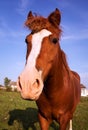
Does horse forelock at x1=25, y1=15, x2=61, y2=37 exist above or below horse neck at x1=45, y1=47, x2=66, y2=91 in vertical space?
above

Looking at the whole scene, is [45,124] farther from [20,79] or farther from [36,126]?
[36,126]

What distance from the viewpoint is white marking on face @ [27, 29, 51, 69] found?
3993 mm

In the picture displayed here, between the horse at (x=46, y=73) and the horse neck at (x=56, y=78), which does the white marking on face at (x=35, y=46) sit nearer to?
the horse at (x=46, y=73)

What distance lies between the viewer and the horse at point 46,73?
382 centimetres

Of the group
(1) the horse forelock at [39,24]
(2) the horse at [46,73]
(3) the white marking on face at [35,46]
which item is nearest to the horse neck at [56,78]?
Answer: (2) the horse at [46,73]

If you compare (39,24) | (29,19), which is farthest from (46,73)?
(29,19)

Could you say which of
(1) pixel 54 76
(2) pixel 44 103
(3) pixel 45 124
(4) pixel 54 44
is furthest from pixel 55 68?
(3) pixel 45 124

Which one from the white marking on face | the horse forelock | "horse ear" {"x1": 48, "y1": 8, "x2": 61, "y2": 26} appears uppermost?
"horse ear" {"x1": 48, "y1": 8, "x2": 61, "y2": 26}

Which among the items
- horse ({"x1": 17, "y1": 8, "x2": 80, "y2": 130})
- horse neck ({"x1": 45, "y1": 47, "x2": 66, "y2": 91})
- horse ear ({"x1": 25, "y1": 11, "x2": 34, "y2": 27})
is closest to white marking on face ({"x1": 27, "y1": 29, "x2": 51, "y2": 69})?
horse ({"x1": 17, "y1": 8, "x2": 80, "y2": 130})

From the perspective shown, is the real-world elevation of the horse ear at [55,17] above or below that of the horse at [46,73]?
above

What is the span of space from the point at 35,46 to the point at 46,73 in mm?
451

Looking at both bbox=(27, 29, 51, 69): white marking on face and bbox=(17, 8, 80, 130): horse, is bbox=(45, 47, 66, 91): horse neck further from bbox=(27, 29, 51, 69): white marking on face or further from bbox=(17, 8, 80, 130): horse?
bbox=(27, 29, 51, 69): white marking on face

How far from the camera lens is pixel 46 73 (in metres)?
4.25

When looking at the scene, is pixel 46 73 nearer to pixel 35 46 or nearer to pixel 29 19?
pixel 35 46
